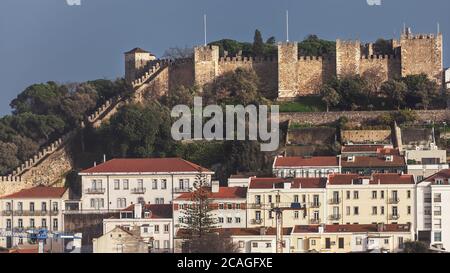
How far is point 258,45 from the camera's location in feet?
154

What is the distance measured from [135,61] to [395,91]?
9375 millimetres

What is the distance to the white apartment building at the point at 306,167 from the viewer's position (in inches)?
1399

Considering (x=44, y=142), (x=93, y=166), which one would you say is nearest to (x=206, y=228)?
(x=93, y=166)

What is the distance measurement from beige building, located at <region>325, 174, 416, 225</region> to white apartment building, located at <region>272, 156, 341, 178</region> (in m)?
3.04

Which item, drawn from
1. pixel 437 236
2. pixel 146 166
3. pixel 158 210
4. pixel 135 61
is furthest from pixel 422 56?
pixel 437 236

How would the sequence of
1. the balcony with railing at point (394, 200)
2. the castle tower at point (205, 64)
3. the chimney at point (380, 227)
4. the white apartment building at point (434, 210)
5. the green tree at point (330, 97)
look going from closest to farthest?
the chimney at point (380, 227)
the white apartment building at point (434, 210)
the balcony with railing at point (394, 200)
the green tree at point (330, 97)
the castle tower at point (205, 64)

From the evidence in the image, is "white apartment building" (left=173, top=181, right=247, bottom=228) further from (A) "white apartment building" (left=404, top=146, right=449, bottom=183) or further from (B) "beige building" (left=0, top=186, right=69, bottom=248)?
(A) "white apartment building" (left=404, top=146, right=449, bottom=183)

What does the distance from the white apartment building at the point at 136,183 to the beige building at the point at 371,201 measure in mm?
4709

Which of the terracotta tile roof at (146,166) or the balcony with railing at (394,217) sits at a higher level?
the terracotta tile roof at (146,166)

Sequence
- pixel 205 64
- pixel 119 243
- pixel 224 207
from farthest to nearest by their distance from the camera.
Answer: pixel 205 64 → pixel 224 207 → pixel 119 243

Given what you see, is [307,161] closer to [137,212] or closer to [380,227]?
[137,212]

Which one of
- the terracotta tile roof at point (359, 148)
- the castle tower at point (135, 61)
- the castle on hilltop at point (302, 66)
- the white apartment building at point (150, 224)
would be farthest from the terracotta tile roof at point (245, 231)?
the castle tower at point (135, 61)

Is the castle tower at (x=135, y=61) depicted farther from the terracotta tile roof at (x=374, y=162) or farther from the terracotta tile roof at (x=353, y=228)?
the terracotta tile roof at (x=353, y=228)
